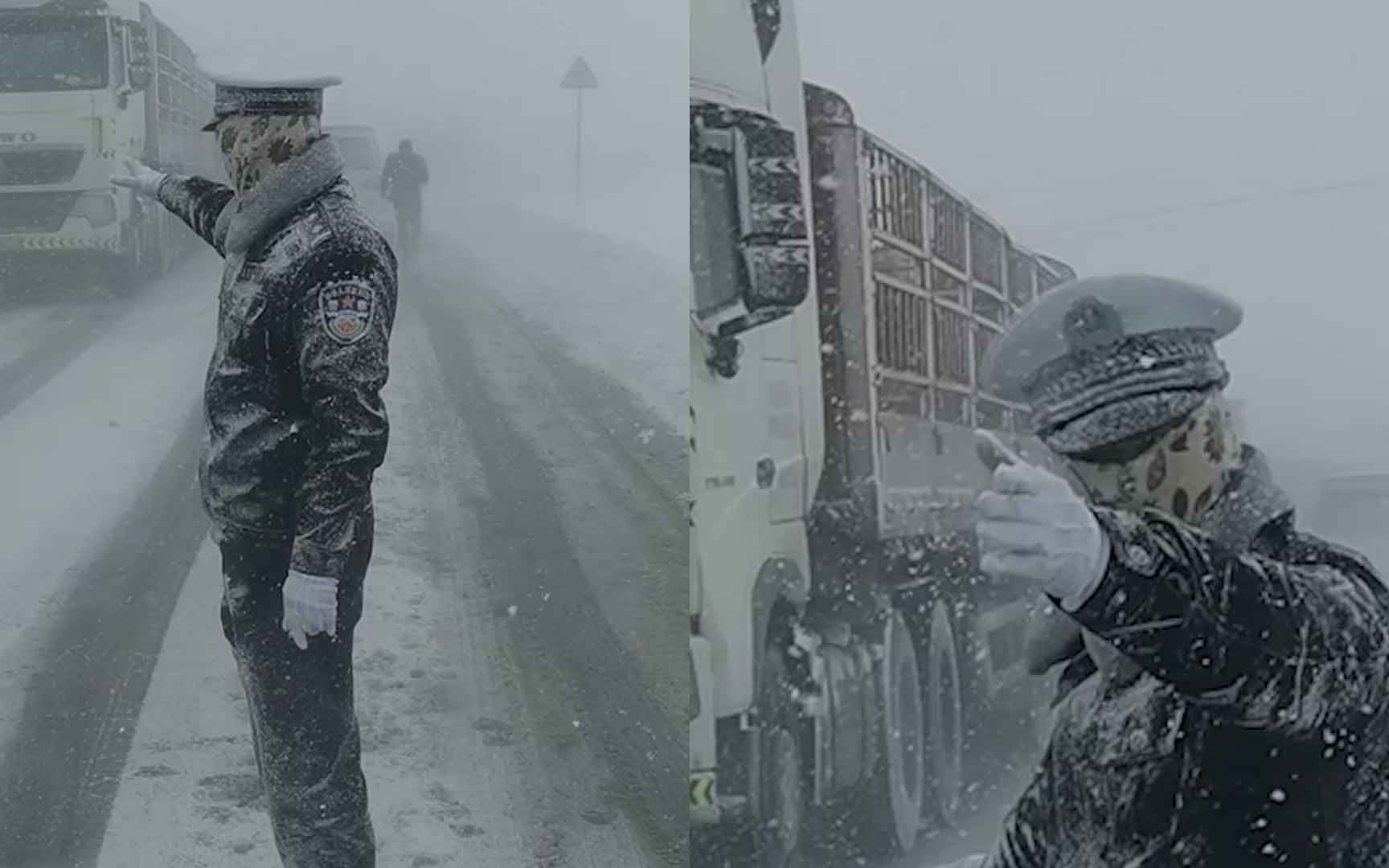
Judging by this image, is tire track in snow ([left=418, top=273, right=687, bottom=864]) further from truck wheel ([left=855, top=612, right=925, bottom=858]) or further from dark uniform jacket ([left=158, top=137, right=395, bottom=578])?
truck wheel ([left=855, top=612, right=925, bottom=858])

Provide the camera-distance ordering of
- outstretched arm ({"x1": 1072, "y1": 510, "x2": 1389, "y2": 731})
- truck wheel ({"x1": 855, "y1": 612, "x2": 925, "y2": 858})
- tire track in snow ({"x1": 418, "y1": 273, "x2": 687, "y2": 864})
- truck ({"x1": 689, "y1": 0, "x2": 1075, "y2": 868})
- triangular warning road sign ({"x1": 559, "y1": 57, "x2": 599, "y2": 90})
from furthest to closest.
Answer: triangular warning road sign ({"x1": 559, "y1": 57, "x2": 599, "y2": 90}) → tire track in snow ({"x1": 418, "y1": 273, "x2": 687, "y2": 864}) → truck wheel ({"x1": 855, "y1": 612, "x2": 925, "y2": 858}) → truck ({"x1": 689, "y1": 0, "x2": 1075, "y2": 868}) → outstretched arm ({"x1": 1072, "y1": 510, "x2": 1389, "y2": 731})

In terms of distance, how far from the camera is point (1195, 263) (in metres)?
1.59

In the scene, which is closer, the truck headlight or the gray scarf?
the gray scarf

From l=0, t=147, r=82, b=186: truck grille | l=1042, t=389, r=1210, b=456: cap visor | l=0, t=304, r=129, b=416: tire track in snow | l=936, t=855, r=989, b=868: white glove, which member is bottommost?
l=936, t=855, r=989, b=868: white glove

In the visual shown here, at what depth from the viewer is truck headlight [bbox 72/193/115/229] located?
2021 mm

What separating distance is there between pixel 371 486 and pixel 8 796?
0.65m

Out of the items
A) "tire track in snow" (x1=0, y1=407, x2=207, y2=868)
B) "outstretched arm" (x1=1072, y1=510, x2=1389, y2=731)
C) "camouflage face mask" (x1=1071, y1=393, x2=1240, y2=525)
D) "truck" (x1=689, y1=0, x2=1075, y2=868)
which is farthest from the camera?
"tire track in snow" (x1=0, y1=407, x2=207, y2=868)

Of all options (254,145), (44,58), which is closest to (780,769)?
(254,145)

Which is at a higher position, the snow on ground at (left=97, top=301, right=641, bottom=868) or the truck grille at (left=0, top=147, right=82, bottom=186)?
the truck grille at (left=0, top=147, right=82, bottom=186)

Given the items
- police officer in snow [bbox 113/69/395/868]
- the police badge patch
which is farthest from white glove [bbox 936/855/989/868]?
the police badge patch

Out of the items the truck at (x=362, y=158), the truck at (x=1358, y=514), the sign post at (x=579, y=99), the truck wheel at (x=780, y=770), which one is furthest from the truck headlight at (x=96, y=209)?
the truck at (x=1358, y=514)

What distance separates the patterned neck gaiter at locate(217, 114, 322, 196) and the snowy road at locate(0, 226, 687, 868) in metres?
0.15

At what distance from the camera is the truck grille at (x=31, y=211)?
6.73 feet

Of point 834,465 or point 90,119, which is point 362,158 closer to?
point 90,119
